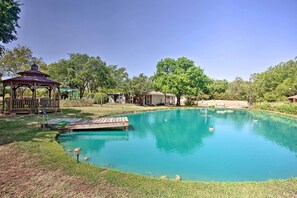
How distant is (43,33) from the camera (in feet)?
73.7

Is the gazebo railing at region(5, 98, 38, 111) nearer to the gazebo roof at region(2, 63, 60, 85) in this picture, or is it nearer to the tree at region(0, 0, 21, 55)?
the gazebo roof at region(2, 63, 60, 85)

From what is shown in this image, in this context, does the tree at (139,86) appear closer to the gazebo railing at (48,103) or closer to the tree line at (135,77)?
the tree line at (135,77)

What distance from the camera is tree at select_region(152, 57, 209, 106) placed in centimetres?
2953

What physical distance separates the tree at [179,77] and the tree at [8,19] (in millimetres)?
21242

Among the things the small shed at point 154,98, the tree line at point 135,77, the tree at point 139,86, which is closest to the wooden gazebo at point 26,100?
the tree line at point 135,77

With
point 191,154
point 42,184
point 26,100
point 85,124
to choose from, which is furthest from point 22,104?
point 191,154

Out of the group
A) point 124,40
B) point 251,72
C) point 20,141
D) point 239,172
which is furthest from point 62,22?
point 251,72

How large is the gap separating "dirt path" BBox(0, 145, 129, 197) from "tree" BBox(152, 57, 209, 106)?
25750 mm

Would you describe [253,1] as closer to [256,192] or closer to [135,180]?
[256,192]

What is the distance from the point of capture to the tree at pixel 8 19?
11.0 m

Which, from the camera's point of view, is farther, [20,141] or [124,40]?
[124,40]

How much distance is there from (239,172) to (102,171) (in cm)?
474

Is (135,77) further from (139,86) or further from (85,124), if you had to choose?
(85,124)

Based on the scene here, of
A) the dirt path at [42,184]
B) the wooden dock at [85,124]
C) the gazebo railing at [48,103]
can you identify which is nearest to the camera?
the dirt path at [42,184]
